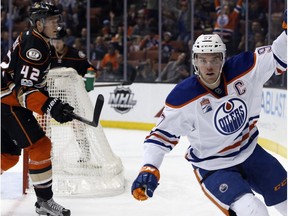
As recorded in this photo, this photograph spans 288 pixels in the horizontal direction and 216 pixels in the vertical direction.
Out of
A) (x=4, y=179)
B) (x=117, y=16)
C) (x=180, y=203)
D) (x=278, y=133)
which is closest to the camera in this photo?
(x=180, y=203)

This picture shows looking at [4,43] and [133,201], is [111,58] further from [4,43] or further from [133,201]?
[133,201]

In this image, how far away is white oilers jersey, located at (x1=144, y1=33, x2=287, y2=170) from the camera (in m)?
2.54

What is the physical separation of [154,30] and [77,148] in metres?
4.19

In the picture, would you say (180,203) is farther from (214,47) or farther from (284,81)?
(284,81)

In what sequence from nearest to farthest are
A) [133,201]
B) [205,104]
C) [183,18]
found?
[205,104] → [133,201] → [183,18]

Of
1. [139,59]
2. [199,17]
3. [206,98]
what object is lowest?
[139,59]

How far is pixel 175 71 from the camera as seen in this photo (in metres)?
8.02

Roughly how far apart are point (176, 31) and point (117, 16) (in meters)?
1.01

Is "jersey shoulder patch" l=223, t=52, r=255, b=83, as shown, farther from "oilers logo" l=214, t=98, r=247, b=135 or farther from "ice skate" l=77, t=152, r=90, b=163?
"ice skate" l=77, t=152, r=90, b=163

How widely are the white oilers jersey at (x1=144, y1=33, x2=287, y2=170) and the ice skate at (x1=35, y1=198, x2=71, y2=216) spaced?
3.93 feet

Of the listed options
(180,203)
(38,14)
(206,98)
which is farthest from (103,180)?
(206,98)

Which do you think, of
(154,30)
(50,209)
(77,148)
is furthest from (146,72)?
(50,209)

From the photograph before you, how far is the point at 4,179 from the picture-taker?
15.6 feet

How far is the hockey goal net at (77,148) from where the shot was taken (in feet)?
14.2
